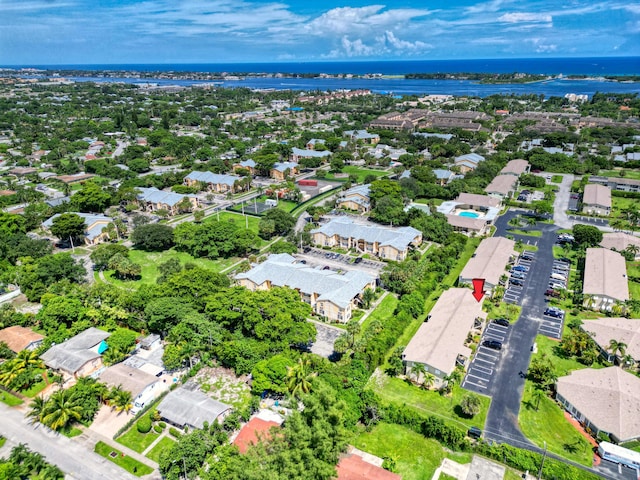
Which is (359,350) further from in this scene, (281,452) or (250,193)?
(250,193)

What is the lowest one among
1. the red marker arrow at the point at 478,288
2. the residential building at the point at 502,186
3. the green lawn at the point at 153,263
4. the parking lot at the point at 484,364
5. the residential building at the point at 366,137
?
the parking lot at the point at 484,364

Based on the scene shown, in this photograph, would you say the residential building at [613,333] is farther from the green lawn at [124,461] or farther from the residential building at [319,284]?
the green lawn at [124,461]

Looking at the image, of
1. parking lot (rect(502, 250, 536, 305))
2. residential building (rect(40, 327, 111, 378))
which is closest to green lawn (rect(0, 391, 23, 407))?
residential building (rect(40, 327, 111, 378))

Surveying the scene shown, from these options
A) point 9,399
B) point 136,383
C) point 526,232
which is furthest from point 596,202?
point 9,399

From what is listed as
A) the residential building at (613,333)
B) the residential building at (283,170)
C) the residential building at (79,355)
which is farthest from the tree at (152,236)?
the residential building at (613,333)

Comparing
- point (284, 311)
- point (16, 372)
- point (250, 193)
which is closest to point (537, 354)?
point (284, 311)

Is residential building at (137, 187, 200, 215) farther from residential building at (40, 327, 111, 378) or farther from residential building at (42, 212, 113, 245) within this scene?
residential building at (40, 327, 111, 378)

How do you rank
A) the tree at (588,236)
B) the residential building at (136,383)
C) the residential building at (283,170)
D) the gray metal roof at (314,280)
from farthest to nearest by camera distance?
1. the residential building at (283,170)
2. the tree at (588,236)
3. the gray metal roof at (314,280)
4. the residential building at (136,383)
